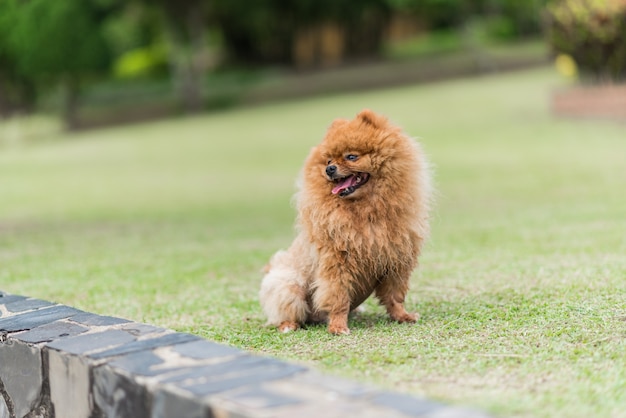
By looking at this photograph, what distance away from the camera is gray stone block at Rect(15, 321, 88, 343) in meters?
3.82

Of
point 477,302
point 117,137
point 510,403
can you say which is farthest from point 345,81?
point 510,403

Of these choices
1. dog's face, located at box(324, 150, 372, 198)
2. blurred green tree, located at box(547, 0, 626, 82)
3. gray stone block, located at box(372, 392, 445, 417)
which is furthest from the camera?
blurred green tree, located at box(547, 0, 626, 82)

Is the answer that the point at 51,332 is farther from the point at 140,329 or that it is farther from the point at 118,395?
the point at 118,395

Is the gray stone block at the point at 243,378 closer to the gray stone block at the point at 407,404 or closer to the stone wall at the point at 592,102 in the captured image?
the gray stone block at the point at 407,404

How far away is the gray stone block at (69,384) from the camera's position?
3494 mm

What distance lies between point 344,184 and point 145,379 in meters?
1.58

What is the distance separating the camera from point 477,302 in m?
5.03

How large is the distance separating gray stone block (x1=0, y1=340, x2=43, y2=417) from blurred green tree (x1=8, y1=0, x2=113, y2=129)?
24.0 meters

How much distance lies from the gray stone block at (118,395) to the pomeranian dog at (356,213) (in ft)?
4.19

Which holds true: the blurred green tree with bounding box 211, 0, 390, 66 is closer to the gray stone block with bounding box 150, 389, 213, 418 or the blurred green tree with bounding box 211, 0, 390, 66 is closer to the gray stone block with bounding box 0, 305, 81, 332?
the gray stone block with bounding box 0, 305, 81, 332

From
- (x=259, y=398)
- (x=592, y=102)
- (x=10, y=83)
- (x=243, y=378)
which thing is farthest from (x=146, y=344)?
(x=10, y=83)

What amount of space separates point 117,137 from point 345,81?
8888 mm

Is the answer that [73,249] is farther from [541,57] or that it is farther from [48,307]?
[541,57]

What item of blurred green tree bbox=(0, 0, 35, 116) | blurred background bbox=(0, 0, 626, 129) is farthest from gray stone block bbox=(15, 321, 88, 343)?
blurred green tree bbox=(0, 0, 35, 116)
